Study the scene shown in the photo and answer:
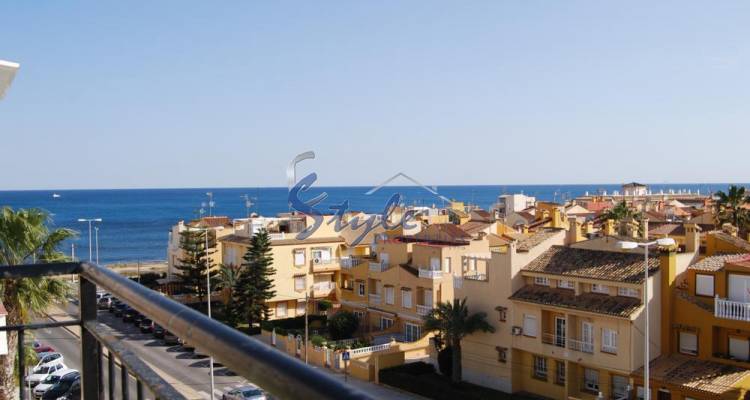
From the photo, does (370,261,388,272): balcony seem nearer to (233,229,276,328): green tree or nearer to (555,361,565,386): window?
(233,229,276,328): green tree

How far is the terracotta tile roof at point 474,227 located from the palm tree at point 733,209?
13717 millimetres

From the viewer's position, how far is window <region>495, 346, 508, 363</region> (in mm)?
27500

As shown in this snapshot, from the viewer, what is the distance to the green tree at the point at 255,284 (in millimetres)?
39094

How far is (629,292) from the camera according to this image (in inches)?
969

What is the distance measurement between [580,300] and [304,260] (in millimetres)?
21129

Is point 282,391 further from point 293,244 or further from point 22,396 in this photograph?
point 293,244

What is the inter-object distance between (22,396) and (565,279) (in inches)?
976

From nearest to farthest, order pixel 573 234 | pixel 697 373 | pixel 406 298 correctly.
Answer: pixel 697 373 < pixel 573 234 < pixel 406 298

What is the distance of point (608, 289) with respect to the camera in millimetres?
25109

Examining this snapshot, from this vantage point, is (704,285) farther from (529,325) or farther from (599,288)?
(529,325)

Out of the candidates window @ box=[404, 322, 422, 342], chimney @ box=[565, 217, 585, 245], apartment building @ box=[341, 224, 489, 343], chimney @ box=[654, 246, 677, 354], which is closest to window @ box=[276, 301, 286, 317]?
apartment building @ box=[341, 224, 489, 343]

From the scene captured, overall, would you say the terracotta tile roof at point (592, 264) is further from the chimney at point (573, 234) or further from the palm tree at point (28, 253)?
the palm tree at point (28, 253)

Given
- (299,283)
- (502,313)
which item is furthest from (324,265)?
(502,313)

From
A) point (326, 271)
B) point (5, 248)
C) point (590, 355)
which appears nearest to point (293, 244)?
point (326, 271)
